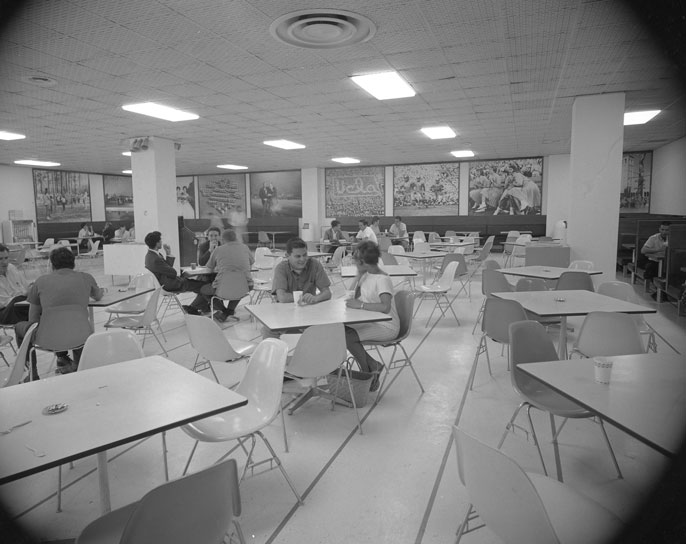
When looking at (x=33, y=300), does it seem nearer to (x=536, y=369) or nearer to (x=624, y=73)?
(x=536, y=369)

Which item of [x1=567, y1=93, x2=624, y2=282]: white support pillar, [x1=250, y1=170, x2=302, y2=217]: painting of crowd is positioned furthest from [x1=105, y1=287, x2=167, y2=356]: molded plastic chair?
[x1=250, y1=170, x2=302, y2=217]: painting of crowd

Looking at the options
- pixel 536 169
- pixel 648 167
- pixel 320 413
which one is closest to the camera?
pixel 320 413

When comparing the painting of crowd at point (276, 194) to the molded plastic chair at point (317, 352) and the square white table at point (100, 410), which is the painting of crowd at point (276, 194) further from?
the square white table at point (100, 410)

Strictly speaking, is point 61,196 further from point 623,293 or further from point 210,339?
point 623,293

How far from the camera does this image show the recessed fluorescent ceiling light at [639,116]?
859cm

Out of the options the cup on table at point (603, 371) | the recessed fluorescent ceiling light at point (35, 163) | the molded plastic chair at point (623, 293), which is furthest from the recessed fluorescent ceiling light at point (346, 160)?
the cup on table at point (603, 371)

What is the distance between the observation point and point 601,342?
3.39 m

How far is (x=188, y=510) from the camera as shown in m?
1.38

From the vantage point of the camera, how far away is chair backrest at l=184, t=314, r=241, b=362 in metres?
3.35

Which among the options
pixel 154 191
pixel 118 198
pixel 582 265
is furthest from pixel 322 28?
pixel 118 198

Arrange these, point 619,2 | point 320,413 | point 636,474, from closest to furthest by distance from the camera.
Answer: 1. point 636,474
2. point 320,413
3. point 619,2

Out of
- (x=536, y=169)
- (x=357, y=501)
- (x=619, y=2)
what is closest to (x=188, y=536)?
(x=357, y=501)

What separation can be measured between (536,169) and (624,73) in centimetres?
992

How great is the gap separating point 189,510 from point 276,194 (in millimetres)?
18358
